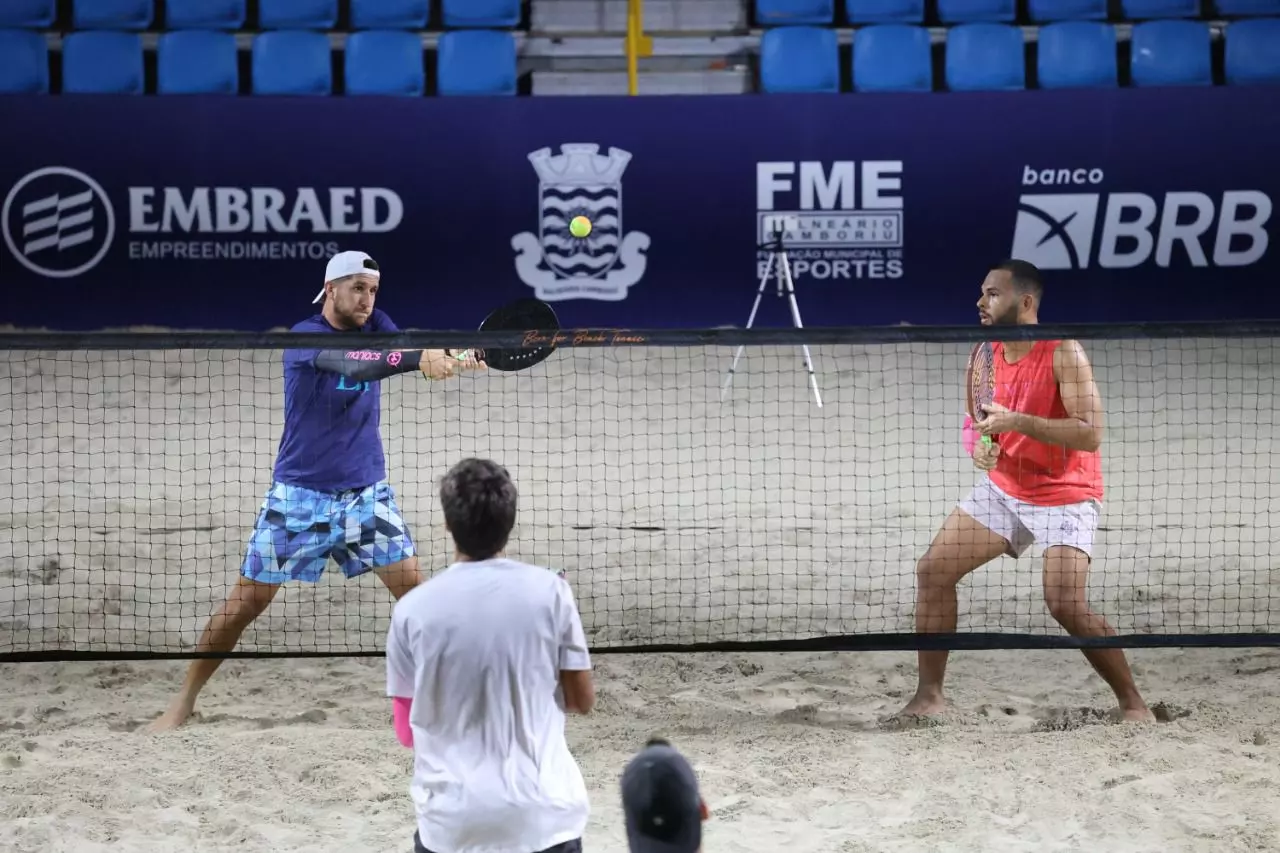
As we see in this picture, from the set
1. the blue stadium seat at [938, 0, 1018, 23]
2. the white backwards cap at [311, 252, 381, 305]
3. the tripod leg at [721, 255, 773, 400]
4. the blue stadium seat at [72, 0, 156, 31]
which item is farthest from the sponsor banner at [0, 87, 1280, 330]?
the white backwards cap at [311, 252, 381, 305]

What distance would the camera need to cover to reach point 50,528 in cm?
798

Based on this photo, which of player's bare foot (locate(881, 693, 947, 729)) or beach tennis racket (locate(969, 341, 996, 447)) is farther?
beach tennis racket (locate(969, 341, 996, 447))

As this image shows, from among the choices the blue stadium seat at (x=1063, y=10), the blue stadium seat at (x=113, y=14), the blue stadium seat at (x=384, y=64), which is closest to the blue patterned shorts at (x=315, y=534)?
the blue stadium seat at (x=384, y=64)

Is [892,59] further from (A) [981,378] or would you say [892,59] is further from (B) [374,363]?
(B) [374,363]

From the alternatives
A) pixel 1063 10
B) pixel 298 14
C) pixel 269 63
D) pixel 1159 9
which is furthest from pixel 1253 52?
pixel 269 63

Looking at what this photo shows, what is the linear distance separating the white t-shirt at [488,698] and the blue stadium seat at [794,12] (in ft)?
40.8

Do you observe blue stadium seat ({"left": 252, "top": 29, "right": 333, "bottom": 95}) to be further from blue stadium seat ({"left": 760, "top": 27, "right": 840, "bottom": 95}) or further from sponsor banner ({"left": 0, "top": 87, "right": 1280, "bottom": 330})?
blue stadium seat ({"left": 760, "top": 27, "right": 840, "bottom": 95})

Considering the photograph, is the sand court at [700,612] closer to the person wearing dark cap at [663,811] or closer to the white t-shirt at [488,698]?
the white t-shirt at [488,698]

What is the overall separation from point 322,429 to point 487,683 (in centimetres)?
264

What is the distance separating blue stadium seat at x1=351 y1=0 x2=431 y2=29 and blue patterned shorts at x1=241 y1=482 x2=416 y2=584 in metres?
10.2

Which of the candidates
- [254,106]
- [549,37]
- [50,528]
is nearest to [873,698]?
[50,528]

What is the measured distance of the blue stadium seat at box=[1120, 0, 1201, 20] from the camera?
48.1 ft

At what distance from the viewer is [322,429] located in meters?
5.44

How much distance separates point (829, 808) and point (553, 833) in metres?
1.96
